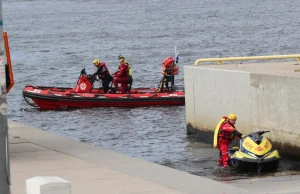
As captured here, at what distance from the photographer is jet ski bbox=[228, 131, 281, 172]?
17375mm

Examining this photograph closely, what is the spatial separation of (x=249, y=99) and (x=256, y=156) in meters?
3.09

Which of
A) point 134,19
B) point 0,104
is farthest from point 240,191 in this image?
point 134,19

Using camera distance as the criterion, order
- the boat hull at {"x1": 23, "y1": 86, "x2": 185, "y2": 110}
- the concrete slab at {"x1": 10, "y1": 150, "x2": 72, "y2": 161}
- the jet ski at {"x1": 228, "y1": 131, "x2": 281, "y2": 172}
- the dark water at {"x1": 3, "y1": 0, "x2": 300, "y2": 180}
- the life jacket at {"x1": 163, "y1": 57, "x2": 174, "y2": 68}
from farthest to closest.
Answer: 1. the boat hull at {"x1": 23, "y1": 86, "x2": 185, "y2": 110}
2. the life jacket at {"x1": 163, "y1": 57, "x2": 174, "y2": 68}
3. the dark water at {"x1": 3, "y1": 0, "x2": 300, "y2": 180}
4. the jet ski at {"x1": 228, "y1": 131, "x2": 281, "y2": 172}
5. the concrete slab at {"x1": 10, "y1": 150, "x2": 72, "y2": 161}

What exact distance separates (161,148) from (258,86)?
3.65 meters

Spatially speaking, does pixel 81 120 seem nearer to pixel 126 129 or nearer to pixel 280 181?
pixel 126 129

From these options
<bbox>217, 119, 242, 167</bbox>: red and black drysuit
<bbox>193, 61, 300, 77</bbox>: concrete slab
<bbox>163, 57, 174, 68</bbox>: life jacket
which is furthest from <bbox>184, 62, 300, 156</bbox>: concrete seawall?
Result: <bbox>163, 57, 174, 68</bbox>: life jacket

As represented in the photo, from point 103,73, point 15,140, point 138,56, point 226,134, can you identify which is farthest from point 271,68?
point 138,56

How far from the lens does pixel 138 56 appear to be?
184 feet

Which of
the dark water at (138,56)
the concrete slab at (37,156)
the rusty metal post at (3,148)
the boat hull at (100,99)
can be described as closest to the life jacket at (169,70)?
the boat hull at (100,99)

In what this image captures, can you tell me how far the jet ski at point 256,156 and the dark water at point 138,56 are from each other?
280 millimetres

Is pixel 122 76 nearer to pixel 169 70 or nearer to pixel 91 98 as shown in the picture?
pixel 91 98

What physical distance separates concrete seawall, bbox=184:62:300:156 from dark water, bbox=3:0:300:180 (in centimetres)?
66

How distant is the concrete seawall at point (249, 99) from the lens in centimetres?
1892

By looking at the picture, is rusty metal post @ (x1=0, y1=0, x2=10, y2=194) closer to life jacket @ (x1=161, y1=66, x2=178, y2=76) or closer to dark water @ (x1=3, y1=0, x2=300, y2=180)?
dark water @ (x1=3, y1=0, x2=300, y2=180)
